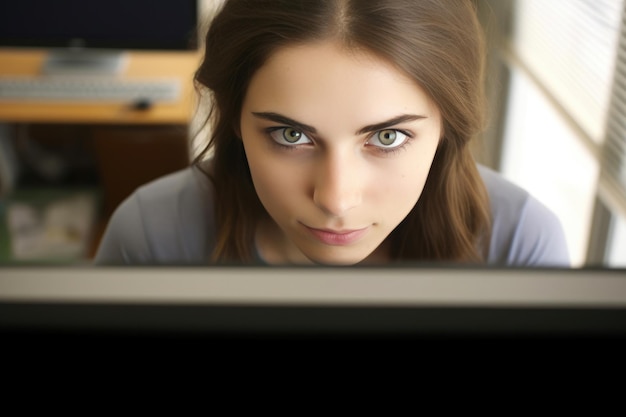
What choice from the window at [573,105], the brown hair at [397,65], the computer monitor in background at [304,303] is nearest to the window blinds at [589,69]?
the window at [573,105]

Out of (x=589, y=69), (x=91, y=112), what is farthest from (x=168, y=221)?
(x=91, y=112)

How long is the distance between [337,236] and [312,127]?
7 centimetres

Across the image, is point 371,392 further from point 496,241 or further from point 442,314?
point 496,241

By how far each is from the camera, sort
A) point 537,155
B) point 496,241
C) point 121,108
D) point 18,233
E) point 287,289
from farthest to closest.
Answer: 1. point 121,108
2. point 18,233
3. point 537,155
4. point 496,241
5. point 287,289

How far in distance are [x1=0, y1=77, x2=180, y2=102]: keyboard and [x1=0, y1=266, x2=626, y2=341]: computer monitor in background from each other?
1.25 meters

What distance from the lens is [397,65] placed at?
51cm

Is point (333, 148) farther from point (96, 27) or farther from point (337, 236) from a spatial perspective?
point (96, 27)

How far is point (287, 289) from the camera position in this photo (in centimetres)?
16

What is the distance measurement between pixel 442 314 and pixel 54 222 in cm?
120

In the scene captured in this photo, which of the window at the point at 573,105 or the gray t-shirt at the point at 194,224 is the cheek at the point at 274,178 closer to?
the gray t-shirt at the point at 194,224

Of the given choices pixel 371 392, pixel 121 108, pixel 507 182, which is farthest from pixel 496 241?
pixel 121 108

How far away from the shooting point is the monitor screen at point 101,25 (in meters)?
1.38

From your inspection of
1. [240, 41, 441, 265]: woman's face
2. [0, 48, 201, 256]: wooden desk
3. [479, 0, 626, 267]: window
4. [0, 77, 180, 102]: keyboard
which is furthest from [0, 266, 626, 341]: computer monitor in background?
[0, 77, 180, 102]: keyboard

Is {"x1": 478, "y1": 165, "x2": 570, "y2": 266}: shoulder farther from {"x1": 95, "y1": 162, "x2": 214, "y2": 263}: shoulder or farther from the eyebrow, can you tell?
{"x1": 95, "y1": 162, "x2": 214, "y2": 263}: shoulder
